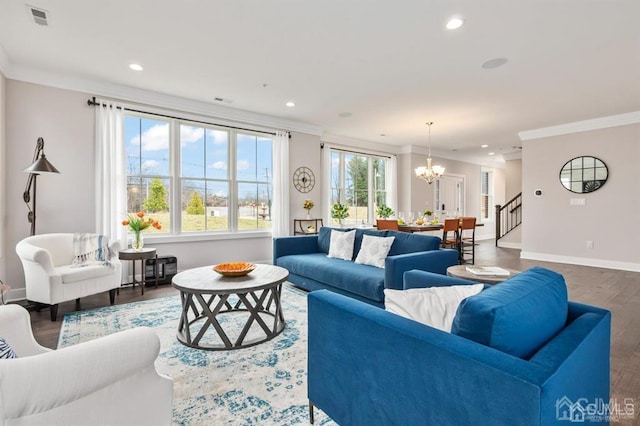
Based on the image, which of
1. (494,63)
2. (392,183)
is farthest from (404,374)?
(392,183)

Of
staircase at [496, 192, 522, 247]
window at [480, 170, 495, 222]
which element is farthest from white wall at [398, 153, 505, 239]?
staircase at [496, 192, 522, 247]

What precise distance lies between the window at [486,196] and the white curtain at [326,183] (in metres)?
6.64

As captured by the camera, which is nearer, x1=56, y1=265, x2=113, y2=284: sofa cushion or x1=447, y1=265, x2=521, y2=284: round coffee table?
x1=447, y1=265, x2=521, y2=284: round coffee table

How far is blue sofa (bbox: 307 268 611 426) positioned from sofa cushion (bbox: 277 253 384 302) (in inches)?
61.6

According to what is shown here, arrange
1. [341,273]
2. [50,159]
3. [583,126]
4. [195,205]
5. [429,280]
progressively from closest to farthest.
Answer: [429,280]
[341,273]
[50,159]
[195,205]
[583,126]

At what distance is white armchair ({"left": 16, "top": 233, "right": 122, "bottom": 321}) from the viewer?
3.00 meters

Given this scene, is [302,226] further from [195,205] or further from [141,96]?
[141,96]

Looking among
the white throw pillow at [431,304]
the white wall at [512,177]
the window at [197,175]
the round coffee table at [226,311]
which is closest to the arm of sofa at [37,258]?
the round coffee table at [226,311]

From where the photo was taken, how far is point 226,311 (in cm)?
306

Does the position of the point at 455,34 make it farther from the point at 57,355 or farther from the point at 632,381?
the point at 57,355

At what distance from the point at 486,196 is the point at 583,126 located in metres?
5.10

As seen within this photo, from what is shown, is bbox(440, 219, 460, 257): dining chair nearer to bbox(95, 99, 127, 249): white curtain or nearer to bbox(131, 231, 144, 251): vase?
bbox(131, 231, 144, 251): vase

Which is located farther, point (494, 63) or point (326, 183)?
point (326, 183)

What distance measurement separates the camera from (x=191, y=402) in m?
1.83
